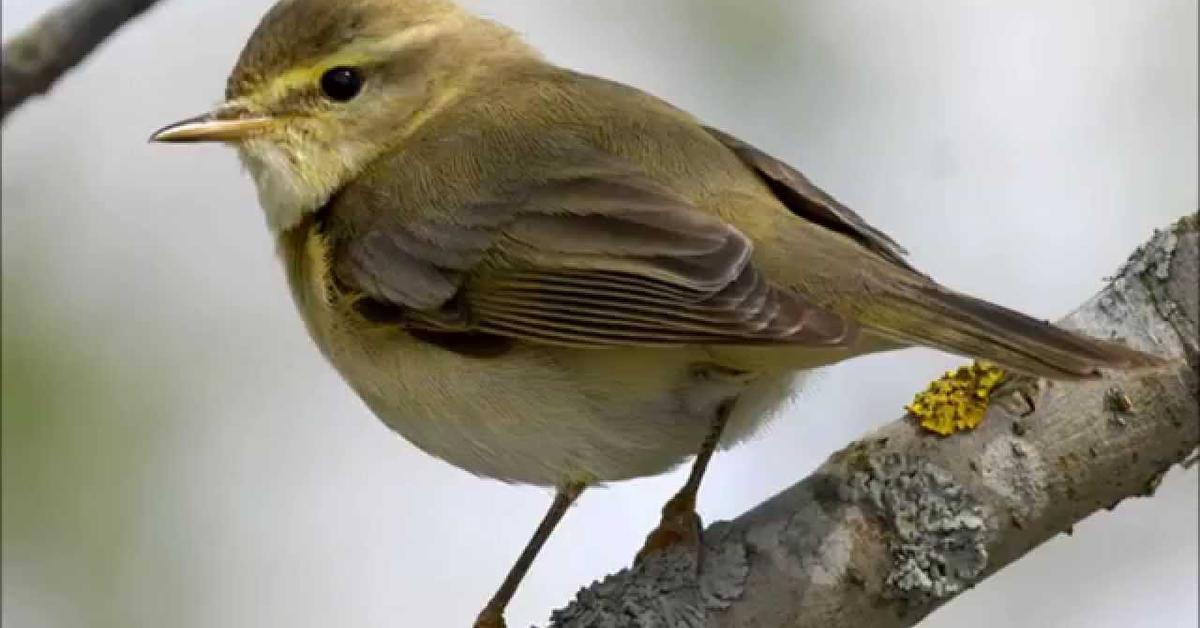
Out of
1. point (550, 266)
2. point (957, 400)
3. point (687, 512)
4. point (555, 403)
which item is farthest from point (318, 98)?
point (957, 400)

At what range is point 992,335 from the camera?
278 cm

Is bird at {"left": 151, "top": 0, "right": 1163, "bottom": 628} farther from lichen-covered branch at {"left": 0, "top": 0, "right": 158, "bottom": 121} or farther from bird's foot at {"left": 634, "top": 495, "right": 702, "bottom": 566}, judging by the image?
lichen-covered branch at {"left": 0, "top": 0, "right": 158, "bottom": 121}

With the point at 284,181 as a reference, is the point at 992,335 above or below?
below

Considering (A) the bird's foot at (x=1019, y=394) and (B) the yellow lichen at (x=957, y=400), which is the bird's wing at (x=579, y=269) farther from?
(A) the bird's foot at (x=1019, y=394)

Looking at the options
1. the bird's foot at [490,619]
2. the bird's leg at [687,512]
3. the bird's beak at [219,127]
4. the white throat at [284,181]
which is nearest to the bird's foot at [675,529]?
the bird's leg at [687,512]

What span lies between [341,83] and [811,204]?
125 cm

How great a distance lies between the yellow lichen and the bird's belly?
0.45 m

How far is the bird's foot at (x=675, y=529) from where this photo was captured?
10.0 feet

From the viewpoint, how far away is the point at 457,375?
3383 millimetres

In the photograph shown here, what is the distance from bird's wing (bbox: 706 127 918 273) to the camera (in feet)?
11.4

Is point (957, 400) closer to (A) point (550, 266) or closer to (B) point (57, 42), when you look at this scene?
(A) point (550, 266)

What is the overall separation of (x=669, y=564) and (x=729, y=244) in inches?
25.2

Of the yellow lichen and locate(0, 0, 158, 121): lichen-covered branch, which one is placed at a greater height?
the yellow lichen

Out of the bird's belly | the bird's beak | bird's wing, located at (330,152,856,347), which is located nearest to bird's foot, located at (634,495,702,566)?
the bird's belly
